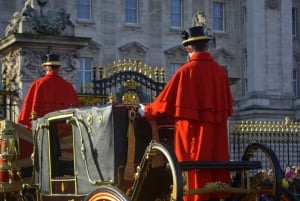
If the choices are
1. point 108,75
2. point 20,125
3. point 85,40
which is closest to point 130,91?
point 108,75

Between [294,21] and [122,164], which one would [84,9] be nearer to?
[294,21]

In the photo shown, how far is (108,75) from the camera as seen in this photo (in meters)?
16.2

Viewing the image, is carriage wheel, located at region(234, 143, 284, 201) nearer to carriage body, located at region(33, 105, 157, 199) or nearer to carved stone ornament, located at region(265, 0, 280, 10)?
carriage body, located at region(33, 105, 157, 199)

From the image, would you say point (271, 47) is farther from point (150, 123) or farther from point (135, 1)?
point (150, 123)

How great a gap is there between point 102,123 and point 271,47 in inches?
1358

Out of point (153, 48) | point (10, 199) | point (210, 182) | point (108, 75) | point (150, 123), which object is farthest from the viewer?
point (153, 48)

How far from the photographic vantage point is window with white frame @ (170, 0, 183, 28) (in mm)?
41219

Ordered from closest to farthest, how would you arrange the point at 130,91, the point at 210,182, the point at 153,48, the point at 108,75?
the point at 210,182 → the point at 130,91 → the point at 108,75 → the point at 153,48

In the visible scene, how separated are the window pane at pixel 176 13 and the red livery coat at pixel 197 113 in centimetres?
3470

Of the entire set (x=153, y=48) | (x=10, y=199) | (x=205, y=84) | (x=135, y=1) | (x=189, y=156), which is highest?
(x=135, y=1)

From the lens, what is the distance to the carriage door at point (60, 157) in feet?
→ 23.7

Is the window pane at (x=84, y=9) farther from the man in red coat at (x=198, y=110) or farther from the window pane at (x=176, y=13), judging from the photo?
the man in red coat at (x=198, y=110)

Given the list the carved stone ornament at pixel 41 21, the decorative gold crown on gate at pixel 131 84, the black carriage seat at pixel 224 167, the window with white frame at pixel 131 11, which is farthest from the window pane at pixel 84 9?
the black carriage seat at pixel 224 167

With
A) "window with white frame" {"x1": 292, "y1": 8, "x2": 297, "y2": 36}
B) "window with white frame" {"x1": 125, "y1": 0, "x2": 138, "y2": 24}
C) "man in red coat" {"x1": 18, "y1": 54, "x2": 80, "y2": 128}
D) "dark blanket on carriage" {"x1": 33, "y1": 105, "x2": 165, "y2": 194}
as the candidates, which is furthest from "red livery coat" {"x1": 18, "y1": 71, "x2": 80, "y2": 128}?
"window with white frame" {"x1": 292, "y1": 8, "x2": 297, "y2": 36}
